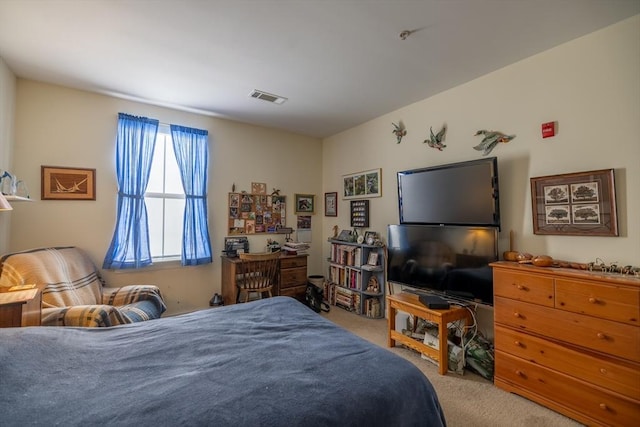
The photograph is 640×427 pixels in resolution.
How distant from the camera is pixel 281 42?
2.12 m

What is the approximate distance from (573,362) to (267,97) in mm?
3542

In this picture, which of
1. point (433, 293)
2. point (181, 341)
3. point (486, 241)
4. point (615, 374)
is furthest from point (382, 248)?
point (181, 341)

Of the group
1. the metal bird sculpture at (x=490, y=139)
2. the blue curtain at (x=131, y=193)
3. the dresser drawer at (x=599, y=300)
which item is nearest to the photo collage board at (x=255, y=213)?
the blue curtain at (x=131, y=193)

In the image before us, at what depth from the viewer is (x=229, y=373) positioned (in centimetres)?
116

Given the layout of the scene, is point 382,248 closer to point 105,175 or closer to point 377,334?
point 377,334

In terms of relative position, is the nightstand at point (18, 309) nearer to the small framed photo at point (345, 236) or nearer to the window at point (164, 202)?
the window at point (164, 202)

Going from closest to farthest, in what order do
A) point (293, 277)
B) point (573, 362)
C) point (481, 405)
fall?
point (573, 362)
point (481, 405)
point (293, 277)

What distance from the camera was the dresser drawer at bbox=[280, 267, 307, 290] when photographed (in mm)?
3725

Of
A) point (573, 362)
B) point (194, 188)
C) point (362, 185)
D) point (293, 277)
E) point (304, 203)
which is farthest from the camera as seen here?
point (304, 203)

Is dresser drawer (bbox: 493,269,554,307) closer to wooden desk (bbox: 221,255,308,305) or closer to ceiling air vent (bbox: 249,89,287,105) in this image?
wooden desk (bbox: 221,255,308,305)

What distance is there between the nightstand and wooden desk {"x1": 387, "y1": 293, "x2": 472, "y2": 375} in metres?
2.78

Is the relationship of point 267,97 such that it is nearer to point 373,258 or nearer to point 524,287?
point 373,258

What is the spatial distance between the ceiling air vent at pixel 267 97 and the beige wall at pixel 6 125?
2.16 meters

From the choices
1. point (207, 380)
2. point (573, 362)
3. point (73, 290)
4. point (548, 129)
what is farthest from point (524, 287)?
point (73, 290)
